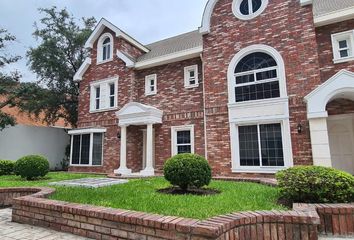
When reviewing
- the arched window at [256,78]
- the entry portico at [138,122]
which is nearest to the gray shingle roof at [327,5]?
the arched window at [256,78]

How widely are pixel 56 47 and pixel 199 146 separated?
14063 mm

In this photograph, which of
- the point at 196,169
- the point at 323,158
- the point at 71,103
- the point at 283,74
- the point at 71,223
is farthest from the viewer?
the point at 71,103

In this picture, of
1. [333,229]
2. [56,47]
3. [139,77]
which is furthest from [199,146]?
[56,47]

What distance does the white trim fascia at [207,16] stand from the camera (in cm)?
1148

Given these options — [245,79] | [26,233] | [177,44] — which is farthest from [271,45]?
[26,233]

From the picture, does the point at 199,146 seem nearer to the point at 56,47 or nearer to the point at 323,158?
the point at 323,158

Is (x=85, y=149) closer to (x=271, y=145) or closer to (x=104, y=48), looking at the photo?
(x=104, y=48)

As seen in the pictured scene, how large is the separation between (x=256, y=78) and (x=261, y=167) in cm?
390

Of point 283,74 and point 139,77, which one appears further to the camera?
point 139,77

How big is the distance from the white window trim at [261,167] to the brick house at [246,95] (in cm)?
4

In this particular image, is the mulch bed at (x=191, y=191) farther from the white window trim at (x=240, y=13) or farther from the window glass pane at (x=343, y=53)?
the white window trim at (x=240, y=13)

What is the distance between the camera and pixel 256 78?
408 inches

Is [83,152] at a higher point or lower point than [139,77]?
lower

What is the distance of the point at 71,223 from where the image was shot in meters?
4.31
